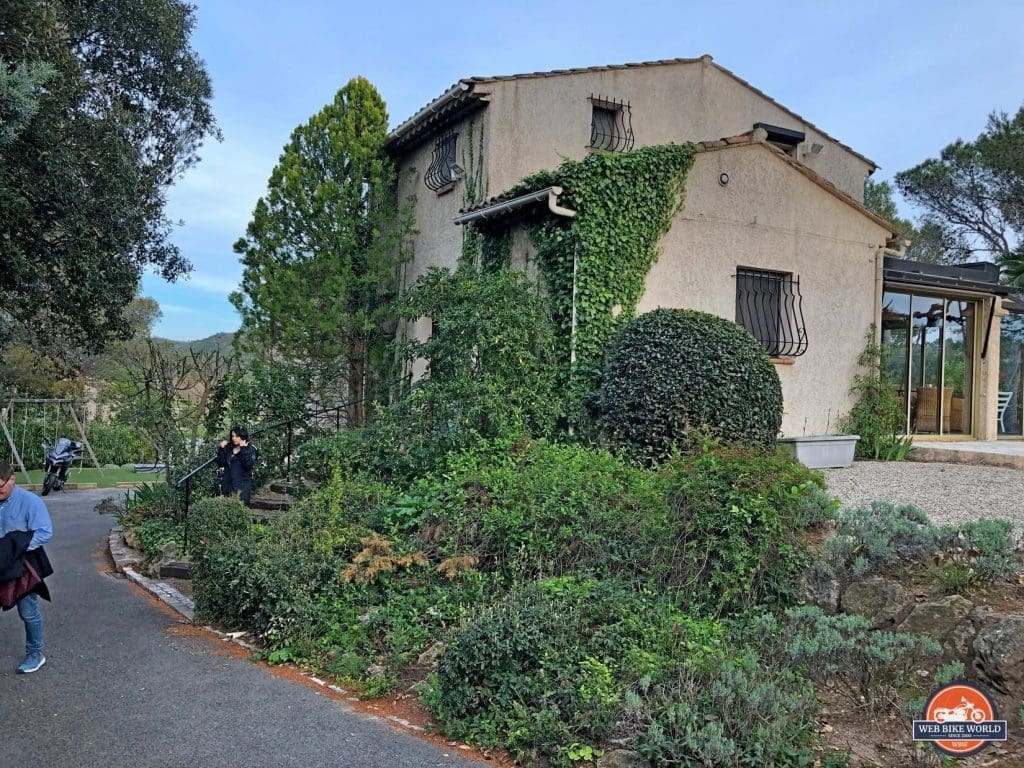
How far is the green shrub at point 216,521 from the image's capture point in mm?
7238

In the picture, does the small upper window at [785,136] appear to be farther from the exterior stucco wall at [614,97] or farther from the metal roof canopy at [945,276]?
the metal roof canopy at [945,276]

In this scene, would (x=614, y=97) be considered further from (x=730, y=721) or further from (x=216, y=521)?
(x=730, y=721)

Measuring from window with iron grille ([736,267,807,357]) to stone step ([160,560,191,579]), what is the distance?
8252 mm

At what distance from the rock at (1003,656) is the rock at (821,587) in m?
1.02

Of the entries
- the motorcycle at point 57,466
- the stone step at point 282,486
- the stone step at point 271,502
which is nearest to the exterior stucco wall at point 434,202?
the stone step at point 282,486

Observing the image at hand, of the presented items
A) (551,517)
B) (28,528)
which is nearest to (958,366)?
(551,517)

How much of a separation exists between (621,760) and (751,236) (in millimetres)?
8928

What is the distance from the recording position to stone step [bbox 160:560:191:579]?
8.49 meters

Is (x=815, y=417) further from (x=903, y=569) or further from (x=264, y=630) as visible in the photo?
(x=264, y=630)

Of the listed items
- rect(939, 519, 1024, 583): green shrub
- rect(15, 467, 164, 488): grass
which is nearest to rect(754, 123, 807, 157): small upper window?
rect(939, 519, 1024, 583): green shrub

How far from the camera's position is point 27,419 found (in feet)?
66.3

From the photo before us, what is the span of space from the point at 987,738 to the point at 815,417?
8.02 meters

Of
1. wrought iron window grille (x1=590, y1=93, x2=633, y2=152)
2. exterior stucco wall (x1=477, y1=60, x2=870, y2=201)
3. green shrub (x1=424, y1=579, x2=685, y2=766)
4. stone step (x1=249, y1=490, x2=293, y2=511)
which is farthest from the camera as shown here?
wrought iron window grille (x1=590, y1=93, x2=633, y2=152)

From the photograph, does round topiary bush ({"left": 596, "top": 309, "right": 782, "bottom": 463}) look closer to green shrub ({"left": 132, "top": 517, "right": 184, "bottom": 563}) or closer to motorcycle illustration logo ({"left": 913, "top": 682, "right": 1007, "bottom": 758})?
motorcycle illustration logo ({"left": 913, "top": 682, "right": 1007, "bottom": 758})
